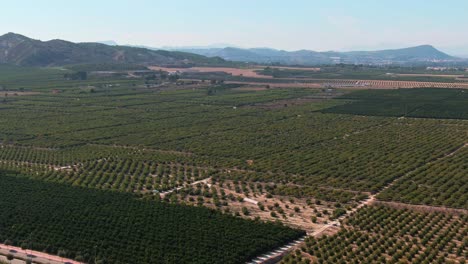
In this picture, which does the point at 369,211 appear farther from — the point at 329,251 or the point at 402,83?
the point at 402,83

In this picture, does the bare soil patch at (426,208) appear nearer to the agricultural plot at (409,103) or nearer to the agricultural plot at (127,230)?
the agricultural plot at (127,230)

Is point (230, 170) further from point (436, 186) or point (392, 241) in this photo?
point (392, 241)

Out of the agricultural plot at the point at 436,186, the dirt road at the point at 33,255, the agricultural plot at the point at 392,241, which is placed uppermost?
the agricultural plot at the point at 436,186

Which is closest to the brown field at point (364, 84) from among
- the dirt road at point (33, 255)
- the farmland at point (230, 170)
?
the farmland at point (230, 170)

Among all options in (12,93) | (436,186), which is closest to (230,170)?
(436,186)

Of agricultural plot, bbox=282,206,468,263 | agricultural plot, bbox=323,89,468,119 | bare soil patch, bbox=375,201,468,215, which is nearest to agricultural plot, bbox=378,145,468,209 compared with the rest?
bare soil patch, bbox=375,201,468,215

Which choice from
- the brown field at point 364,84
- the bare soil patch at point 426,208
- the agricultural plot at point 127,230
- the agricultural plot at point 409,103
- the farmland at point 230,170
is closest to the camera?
the agricultural plot at point 127,230

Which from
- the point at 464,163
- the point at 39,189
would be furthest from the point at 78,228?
the point at 464,163
